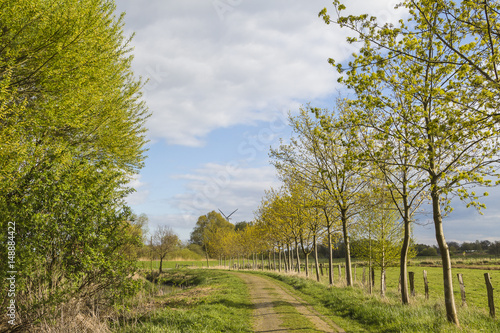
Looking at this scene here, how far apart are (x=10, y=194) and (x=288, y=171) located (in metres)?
15.3

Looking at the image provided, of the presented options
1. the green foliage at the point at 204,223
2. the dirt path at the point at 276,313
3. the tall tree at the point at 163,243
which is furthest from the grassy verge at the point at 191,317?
the green foliage at the point at 204,223

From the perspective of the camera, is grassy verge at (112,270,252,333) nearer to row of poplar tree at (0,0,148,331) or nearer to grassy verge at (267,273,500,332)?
row of poplar tree at (0,0,148,331)

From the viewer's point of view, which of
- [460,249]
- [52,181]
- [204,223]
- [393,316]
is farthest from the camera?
[204,223]

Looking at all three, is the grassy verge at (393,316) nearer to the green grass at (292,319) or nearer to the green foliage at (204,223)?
the green grass at (292,319)

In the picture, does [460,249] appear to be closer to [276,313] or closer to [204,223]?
[204,223]

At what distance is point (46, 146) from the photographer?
991cm

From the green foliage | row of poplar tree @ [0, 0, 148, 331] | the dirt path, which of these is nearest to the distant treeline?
the green foliage

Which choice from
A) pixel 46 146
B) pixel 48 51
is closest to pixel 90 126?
pixel 46 146

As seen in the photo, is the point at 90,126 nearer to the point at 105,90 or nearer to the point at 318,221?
the point at 105,90

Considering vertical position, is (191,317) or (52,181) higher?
(52,181)

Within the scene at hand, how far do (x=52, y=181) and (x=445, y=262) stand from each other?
479 inches

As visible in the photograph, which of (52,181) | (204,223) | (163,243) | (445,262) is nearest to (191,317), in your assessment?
(52,181)

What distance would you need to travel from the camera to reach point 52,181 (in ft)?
28.9

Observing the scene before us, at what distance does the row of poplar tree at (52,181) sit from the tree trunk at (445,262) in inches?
392
